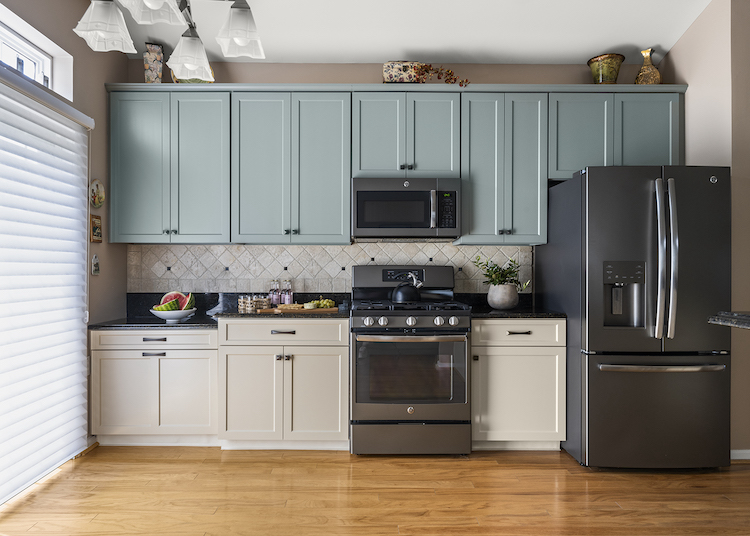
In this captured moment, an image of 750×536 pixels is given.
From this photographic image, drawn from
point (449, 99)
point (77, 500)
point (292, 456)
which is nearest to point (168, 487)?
point (77, 500)

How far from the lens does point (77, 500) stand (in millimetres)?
2346

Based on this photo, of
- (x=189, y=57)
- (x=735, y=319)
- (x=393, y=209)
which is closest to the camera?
(x=735, y=319)

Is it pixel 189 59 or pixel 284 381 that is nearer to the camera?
pixel 189 59

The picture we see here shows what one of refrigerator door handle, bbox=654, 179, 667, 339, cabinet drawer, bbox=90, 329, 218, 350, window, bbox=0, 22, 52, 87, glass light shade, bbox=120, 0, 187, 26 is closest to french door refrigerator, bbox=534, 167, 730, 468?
refrigerator door handle, bbox=654, 179, 667, 339

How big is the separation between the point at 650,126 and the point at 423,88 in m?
1.56

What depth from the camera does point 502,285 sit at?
3.27 metres

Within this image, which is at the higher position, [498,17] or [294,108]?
[498,17]

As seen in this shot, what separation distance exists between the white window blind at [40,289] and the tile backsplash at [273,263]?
0.65 m

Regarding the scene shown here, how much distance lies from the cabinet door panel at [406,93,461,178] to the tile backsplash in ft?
2.00

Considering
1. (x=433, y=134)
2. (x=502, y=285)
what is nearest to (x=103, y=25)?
(x=433, y=134)

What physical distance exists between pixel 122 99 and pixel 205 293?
1.44m

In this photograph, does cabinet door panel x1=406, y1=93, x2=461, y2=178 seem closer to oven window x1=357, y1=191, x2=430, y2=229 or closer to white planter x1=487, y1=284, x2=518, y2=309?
oven window x1=357, y1=191, x2=430, y2=229

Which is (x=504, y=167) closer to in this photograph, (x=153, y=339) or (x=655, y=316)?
(x=655, y=316)

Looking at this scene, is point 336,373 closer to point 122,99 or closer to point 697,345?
point 697,345
